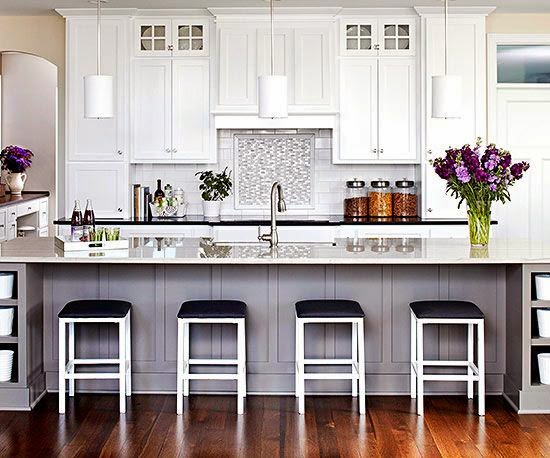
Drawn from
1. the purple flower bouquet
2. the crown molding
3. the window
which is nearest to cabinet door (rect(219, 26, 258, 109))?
the crown molding

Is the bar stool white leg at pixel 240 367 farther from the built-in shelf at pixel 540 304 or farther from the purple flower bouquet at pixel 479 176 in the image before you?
the built-in shelf at pixel 540 304

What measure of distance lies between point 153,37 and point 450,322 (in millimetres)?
3892

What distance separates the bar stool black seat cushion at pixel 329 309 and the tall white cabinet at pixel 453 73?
2677 mm

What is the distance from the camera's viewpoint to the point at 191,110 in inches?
298

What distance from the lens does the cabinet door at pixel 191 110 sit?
755cm

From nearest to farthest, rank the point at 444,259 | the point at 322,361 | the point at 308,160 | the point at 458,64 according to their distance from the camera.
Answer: the point at 444,259 < the point at 322,361 < the point at 458,64 < the point at 308,160

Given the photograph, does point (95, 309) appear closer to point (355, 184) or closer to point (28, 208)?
point (355, 184)

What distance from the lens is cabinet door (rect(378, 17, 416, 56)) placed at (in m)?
7.52

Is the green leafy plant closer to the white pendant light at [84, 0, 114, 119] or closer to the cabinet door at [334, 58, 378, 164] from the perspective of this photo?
the cabinet door at [334, 58, 378, 164]

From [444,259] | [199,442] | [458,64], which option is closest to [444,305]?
[444,259]

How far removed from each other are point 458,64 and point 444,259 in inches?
122

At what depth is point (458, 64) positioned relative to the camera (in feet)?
24.5

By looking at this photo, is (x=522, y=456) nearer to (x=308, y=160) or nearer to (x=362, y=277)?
(x=362, y=277)

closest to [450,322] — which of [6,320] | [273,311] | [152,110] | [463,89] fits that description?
[273,311]
